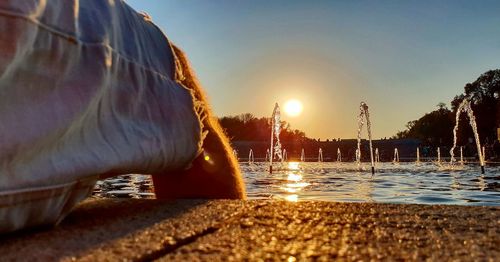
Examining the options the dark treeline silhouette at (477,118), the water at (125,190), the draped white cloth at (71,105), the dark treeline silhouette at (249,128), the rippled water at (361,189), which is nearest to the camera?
the draped white cloth at (71,105)

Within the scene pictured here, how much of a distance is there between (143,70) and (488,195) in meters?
5.25

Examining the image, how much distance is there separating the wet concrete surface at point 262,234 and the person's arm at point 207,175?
0.39 m

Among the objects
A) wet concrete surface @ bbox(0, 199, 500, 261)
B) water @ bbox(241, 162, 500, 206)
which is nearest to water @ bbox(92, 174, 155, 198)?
water @ bbox(241, 162, 500, 206)

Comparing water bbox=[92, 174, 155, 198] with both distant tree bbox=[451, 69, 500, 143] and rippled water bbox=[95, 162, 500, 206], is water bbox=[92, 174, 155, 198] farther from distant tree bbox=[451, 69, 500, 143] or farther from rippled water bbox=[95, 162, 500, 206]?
distant tree bbox=[451, 69, 500, 143]

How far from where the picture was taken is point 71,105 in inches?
58.5

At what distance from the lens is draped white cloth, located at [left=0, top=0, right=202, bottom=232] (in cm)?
134

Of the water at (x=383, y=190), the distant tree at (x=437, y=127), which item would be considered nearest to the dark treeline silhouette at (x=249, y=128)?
the distant tree at (x=437, y=127)

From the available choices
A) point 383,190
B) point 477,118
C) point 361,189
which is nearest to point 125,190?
point 361,189

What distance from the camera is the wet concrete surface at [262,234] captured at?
45.8 inches

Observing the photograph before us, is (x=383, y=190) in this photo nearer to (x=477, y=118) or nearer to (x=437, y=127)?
(x=477, y=118)

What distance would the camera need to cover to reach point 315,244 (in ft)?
4.14

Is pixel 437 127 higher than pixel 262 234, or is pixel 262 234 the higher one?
pixel 437 127

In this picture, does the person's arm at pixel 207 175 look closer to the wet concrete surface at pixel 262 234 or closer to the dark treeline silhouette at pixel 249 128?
the wet concrete surface at pixel 262 234

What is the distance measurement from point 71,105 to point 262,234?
0.57m
